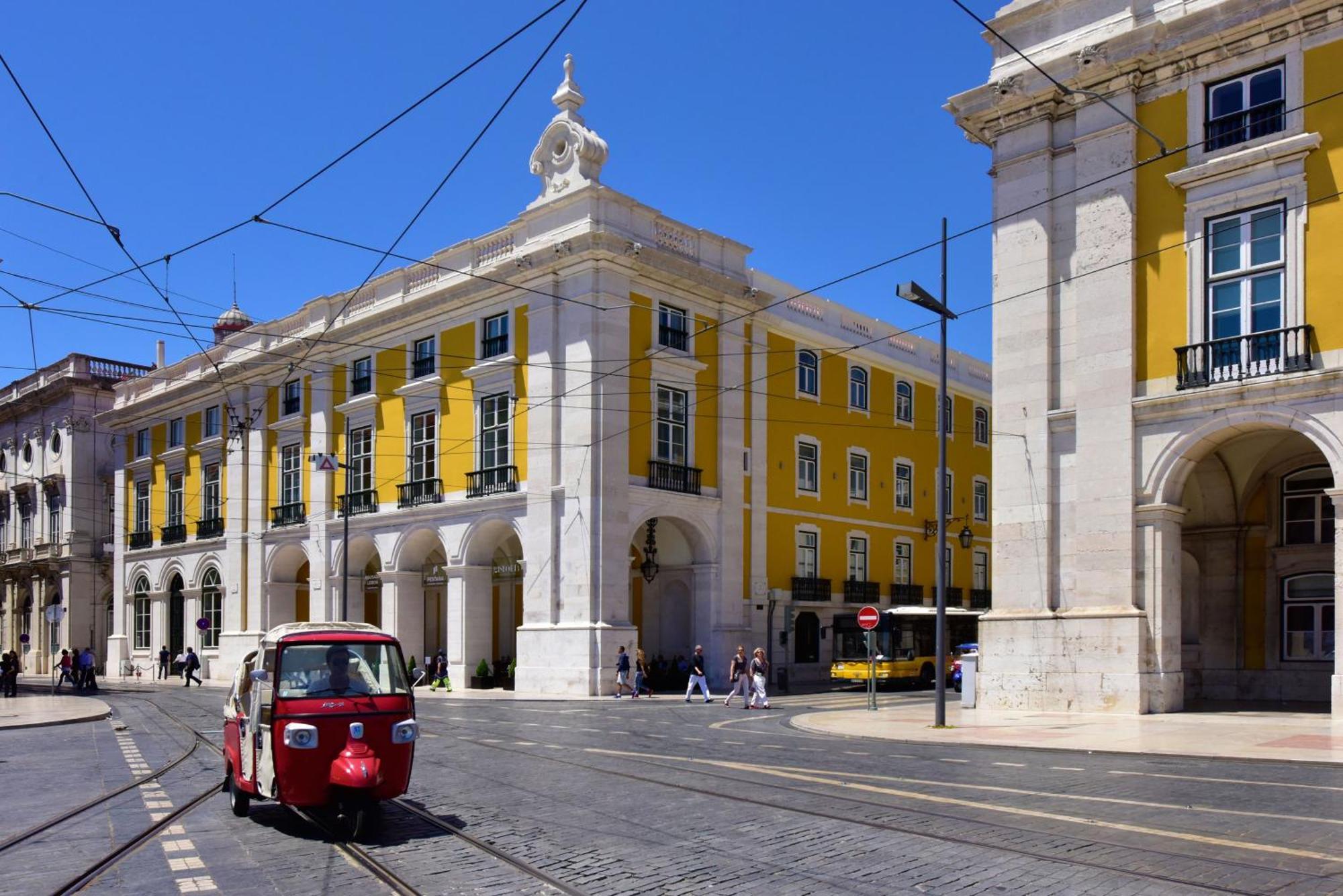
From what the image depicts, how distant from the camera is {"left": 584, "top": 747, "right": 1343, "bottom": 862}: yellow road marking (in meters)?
9.71

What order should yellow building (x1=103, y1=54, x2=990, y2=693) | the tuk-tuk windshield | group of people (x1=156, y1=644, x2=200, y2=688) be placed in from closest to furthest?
the tuk-tuk windshield
yellow building (x1=103, y1=54, x2=990, y2=693)
group of people (x1=156, y1=644, x2=200, y2=688)

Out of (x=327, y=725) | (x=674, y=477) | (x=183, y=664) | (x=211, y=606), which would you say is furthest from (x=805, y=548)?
(x=327, y=725)

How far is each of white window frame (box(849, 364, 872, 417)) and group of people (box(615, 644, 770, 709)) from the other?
40.7ft

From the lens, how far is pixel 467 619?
1580 inches

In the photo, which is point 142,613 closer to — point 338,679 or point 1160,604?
point 1160,604

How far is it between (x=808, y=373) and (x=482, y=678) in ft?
52.1

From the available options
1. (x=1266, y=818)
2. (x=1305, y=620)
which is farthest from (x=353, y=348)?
(x=1266, y=818)

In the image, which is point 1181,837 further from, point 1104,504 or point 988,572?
point 988,572

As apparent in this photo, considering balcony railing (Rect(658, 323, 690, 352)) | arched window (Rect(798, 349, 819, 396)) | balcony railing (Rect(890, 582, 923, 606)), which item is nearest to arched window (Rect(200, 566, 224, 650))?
balcony railing (Rect(658, 323, 690, 352))

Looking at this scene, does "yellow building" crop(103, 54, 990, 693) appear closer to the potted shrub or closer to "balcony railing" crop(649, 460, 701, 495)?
"balcony railing" crop(649, 460, 701, 495)

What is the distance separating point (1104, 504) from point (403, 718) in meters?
17.6

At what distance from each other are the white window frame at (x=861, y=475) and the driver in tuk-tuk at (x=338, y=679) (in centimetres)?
3629

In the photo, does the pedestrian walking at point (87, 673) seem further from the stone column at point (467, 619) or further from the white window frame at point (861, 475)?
the white window frame at point (861, 475)

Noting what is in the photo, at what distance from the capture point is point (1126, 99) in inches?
993
